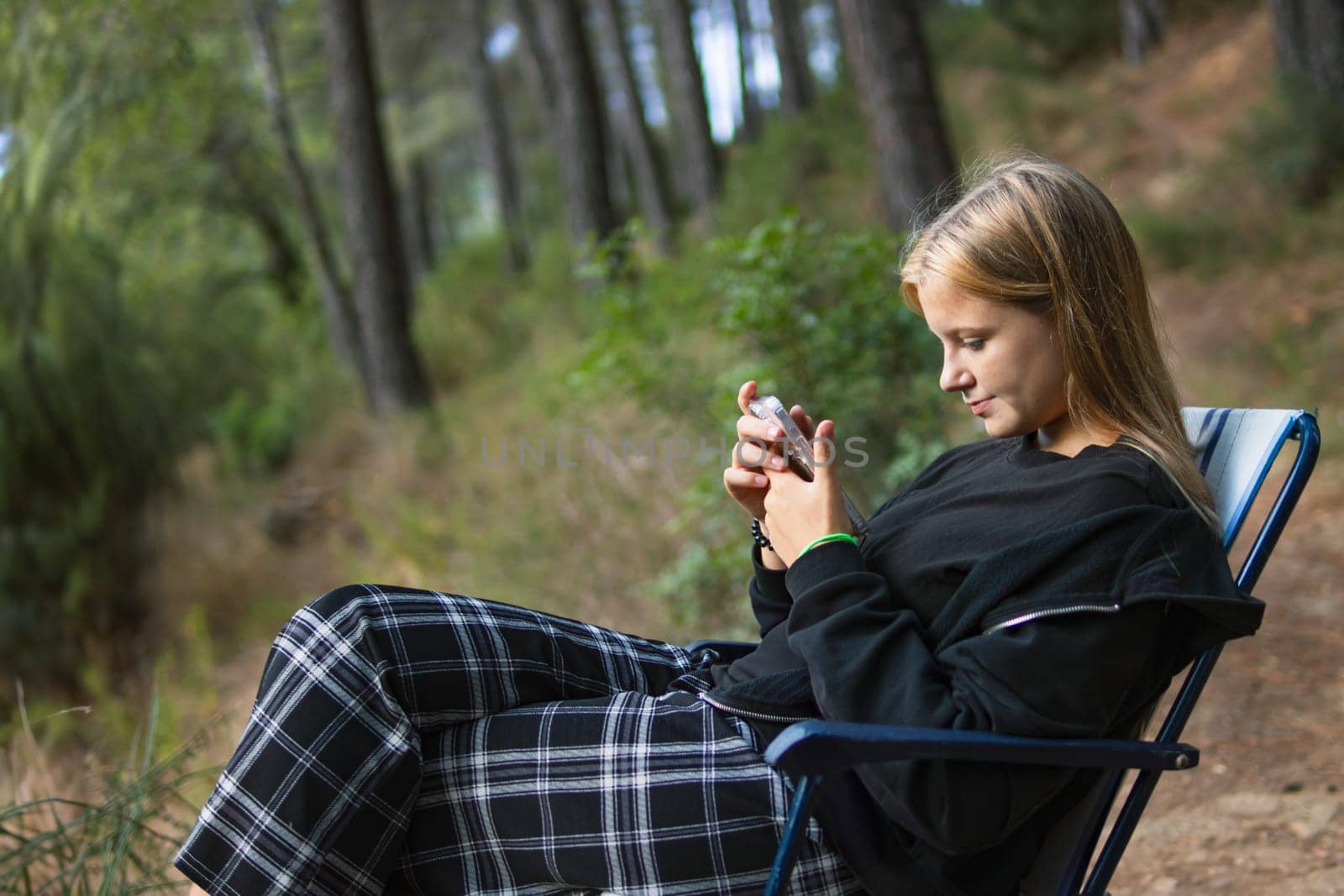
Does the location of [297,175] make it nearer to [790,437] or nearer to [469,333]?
[469,333]

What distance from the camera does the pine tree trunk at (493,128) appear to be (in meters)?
15.3

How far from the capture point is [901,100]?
184 inches

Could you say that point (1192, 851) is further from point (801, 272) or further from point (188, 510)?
point (188, 510)

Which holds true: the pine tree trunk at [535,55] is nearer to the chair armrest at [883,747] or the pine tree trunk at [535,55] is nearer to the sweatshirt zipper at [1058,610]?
the sweatshirt zipper at [1058,610]

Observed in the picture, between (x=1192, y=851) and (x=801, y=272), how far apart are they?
74.8 inches

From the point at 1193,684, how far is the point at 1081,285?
23.4 inches

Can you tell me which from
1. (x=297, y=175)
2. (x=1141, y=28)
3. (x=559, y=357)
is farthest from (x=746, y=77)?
(x=559, y=357)

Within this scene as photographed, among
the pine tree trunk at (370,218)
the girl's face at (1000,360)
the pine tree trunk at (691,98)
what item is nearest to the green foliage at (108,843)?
the girl's face at (1000,360)

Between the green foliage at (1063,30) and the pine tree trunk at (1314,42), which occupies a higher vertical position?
the green foliage at (1063,30)

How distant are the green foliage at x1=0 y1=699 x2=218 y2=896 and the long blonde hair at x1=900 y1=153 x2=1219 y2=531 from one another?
1631 mm

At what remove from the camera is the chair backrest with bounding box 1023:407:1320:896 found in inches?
60.2

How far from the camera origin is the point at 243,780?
57.3 inches

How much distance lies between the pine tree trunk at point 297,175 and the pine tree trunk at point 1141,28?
7883 mm

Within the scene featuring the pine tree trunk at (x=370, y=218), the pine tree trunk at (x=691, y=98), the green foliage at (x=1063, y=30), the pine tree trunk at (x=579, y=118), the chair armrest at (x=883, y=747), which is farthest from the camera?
the pine tree trunk at (x=691, y=98)
